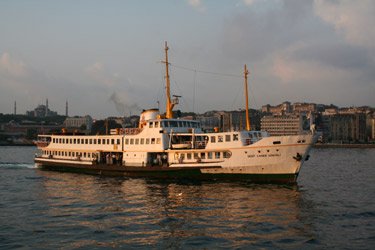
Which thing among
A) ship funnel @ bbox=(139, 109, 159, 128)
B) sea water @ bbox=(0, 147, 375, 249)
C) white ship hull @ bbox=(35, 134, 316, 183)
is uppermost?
ship funnel @ bbox=(139, 109, 159, 128)

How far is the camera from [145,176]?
119 ft

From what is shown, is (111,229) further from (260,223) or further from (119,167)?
(119,167)

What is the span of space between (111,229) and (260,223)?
7.14m

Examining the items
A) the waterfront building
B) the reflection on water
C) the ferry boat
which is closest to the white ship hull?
the ferry boat

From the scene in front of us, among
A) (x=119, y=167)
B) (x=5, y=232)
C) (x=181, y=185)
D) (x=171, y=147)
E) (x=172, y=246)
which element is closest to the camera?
(x=172, y=246)

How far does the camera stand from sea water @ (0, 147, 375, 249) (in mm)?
17172

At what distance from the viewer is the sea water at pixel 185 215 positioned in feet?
56.3

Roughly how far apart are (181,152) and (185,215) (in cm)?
1291

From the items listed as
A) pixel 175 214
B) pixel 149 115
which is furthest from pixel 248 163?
pixel 149 115

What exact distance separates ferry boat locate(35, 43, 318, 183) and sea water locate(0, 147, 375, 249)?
1230 millimetres

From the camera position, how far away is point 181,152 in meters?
34.6

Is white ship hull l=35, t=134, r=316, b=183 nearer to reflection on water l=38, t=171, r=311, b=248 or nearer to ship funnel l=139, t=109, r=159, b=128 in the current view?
reflection on water l=38, t=171, r=311, b=248

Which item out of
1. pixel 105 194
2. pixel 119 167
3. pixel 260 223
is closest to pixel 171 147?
pixel 119 167

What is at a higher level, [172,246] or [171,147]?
[171,147]
